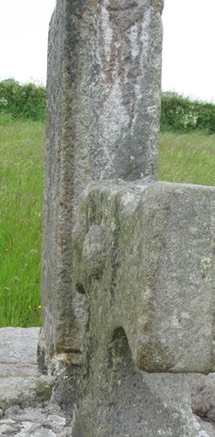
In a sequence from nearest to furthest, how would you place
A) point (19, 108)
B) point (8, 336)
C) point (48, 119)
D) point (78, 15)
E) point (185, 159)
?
point (78, 15)
point (48, 119)
point (8, 336)
point (185, 159)
point (19, 108)

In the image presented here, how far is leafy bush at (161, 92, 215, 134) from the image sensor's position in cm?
1453

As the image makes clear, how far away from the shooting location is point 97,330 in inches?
72.5

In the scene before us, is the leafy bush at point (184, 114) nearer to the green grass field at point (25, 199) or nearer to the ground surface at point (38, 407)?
the green grass field at point (25, 199)

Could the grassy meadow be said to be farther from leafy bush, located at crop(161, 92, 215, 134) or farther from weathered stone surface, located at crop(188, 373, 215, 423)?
leafy bush, located at crop(161, 92, 215, 134)

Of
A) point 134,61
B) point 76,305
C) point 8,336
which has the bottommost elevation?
point 8,336

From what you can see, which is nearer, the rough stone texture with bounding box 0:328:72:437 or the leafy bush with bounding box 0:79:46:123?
the rough stone texture with bounding box 0:328:72:437

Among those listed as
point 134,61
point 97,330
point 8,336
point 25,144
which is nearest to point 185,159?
point 25,144

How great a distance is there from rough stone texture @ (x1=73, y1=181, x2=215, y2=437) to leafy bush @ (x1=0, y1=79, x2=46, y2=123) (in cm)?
1145

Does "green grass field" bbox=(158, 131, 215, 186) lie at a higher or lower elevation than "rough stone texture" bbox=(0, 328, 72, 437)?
higher

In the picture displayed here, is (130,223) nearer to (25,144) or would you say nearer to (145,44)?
(145,44)

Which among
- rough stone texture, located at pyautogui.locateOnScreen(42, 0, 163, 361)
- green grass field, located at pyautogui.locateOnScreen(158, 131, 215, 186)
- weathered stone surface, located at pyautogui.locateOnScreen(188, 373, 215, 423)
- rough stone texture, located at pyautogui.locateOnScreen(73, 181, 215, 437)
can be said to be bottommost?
weathered stone surface, located at pyautogui.locateOnScreen(188, 373, 215, 423)

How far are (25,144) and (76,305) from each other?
18.3 feet

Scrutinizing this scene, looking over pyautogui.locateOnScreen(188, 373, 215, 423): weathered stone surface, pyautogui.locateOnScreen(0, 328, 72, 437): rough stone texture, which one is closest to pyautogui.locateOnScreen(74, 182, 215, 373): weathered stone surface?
pyautogui.locateOnScreen(0, 328, 72, 437): rough stone texture

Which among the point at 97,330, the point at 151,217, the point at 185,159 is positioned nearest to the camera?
the point at 151,217
